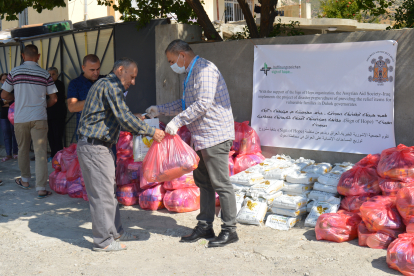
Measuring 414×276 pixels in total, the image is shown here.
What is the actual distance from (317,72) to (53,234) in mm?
3621

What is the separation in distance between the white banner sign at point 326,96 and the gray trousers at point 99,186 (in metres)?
2.57

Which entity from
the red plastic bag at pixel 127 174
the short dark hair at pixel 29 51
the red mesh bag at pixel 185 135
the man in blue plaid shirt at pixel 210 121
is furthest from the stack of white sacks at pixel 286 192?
the short dark hair at pixel 29 51

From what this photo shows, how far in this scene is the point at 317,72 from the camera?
16.6ft

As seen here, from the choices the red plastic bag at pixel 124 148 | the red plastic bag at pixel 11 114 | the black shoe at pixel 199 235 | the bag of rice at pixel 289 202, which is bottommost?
the black shoe at pixel 199 235

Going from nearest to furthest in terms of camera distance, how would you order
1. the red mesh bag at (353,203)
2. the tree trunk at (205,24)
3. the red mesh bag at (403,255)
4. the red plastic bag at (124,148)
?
the red mesh bag at (403,255) < the red mesh bag at (353,203) < the red plastic bag at (124,148) < the tree trunk at (205,24)

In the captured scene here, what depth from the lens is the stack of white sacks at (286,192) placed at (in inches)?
168

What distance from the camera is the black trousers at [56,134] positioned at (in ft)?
26.7

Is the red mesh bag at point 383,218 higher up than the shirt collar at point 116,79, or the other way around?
the shirt collar at point 116,79

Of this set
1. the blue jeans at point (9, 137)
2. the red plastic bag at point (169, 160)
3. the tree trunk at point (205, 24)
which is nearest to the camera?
the red plastic bag at point (169, 160)

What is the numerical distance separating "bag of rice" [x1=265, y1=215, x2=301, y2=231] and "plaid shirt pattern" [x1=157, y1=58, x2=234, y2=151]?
1.09m

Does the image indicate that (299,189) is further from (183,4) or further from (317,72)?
(183,4)

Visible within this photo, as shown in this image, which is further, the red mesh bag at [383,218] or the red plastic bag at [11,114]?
the red plastic bag at [11,114]

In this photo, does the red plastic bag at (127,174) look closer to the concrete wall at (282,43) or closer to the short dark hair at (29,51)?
the concrete wall at (282,43)

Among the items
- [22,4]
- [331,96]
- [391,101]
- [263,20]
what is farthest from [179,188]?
[22,4]
